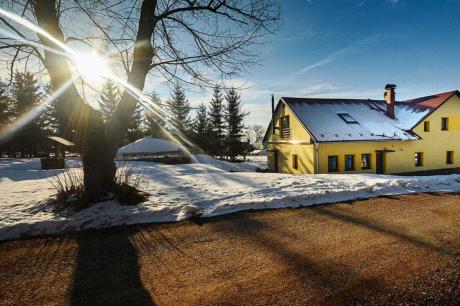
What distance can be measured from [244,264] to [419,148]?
2350 cm

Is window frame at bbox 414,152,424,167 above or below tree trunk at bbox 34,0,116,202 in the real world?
below

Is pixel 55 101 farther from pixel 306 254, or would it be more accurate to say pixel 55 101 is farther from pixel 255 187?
pixel 306 254

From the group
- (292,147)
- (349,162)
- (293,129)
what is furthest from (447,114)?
(292,147)

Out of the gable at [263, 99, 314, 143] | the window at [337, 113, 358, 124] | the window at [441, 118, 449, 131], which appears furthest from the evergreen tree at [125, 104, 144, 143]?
the window at [441, 118, 449, 131]

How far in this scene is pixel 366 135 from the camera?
63.1 feet

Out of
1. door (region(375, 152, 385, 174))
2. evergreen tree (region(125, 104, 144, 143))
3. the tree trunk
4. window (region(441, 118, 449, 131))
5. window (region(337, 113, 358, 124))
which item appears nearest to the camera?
the tree trunk

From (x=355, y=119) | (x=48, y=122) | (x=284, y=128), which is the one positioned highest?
(x=48, y=122)

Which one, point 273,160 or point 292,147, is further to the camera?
point 273,160

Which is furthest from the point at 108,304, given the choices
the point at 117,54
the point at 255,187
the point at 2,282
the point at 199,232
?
the point at 117,54

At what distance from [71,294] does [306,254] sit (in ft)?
10.0

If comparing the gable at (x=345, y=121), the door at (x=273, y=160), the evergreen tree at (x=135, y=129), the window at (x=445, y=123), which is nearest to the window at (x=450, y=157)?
the window at (x=445, y=123)

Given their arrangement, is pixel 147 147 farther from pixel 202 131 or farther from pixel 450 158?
pixel 450 158

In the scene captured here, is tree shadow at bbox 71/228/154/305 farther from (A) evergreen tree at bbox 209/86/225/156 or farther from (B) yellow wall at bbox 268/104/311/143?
(A) evergreen tree at bbox 209/86/225/156

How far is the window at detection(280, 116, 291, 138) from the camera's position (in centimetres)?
2163
